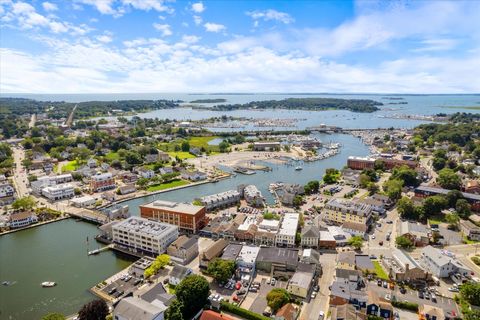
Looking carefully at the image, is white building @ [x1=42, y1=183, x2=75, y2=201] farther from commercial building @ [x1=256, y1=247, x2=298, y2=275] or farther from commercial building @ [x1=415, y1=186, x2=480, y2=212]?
commercial building @ [x1=415, y1=186, x2=480, y2=212]

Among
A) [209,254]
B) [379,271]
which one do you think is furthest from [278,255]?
[379,271]

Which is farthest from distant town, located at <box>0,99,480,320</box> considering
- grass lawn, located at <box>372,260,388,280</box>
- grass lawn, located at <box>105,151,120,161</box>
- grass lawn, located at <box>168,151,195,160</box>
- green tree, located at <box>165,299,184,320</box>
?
grass lawn, located at <box>168,151,195,160</box>

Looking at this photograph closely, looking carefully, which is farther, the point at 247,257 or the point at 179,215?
the point at 179,215

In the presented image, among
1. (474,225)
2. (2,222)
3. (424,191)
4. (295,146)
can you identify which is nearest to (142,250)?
(2,222)

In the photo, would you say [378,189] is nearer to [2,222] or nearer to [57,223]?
[57,223]

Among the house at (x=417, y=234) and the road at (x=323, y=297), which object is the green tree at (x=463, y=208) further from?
the road at (x=323, y=297)

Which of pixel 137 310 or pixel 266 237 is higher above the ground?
pixel 137 310

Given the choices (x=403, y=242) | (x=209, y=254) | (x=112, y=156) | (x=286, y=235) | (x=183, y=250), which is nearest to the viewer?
(x=209, y=254)

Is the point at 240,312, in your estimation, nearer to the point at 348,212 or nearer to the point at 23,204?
the point at 348,212
